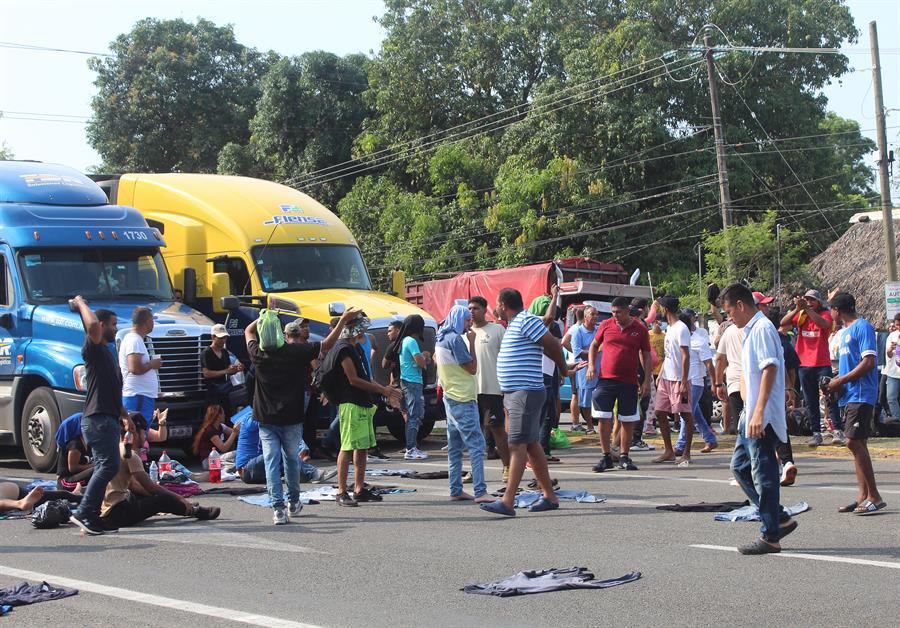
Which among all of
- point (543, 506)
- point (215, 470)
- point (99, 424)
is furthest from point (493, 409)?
point (99, 424)

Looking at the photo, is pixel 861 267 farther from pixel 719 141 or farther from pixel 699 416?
pixel 699 416

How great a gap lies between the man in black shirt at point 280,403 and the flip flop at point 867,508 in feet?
15.1

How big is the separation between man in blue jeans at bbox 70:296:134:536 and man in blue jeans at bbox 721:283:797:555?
16.4 feet

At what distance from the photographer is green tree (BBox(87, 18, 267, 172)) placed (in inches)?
2098

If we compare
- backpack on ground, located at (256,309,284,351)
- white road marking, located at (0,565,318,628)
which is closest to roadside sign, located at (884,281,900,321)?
backpack on ground, located at (256,309,284,351)

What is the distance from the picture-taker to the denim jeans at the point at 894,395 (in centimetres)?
1614

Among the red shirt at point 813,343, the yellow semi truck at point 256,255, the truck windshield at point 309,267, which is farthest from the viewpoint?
the truck windshield at point 309,267

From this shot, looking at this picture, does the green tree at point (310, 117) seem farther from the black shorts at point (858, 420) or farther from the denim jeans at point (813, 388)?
the black shorts at point (858, 420)

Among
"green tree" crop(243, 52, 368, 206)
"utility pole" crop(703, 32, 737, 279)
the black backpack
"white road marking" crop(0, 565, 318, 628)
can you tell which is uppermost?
"green tree" crop(243, 52, 368, 206)

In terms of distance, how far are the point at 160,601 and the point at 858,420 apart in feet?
19.4

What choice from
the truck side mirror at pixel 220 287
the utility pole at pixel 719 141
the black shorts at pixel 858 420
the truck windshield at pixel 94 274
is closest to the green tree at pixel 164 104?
the utility pole at pixel 719 141

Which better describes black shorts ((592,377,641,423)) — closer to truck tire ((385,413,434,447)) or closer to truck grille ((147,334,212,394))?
truck tire ((385,413,434,447))

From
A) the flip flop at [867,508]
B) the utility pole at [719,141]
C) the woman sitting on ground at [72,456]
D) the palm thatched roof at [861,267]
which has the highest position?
the utility pole at [719,141]

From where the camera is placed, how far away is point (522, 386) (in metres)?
9.84
